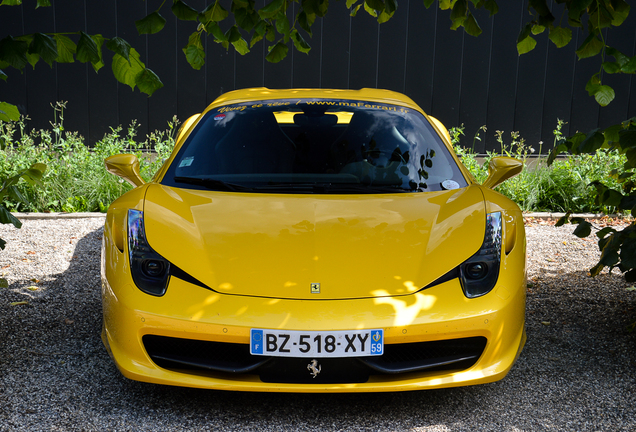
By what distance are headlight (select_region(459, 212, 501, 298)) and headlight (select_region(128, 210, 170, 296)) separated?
121cm

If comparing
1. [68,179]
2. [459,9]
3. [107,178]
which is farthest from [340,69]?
[459,9]

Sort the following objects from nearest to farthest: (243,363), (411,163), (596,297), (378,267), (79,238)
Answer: (243,363)
(378,267)
(411,163)
(596,297)
(79,238)

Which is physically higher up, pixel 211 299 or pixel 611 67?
pixel 611 67

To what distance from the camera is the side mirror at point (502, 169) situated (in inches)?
117

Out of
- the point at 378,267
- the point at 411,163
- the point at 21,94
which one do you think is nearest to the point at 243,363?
the point at 378,267

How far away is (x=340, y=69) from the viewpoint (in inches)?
307

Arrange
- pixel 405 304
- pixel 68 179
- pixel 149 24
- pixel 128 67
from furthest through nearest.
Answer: pixel 68 179 → pixel 149 24 → pixel 128 67 → pixel 405 304

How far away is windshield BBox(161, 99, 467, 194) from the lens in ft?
9.36

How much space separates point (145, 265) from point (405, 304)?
1.07m

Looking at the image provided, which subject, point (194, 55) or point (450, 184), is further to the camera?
point (450, 184)

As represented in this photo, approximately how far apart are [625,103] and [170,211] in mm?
7908

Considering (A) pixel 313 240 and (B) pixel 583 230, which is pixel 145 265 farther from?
(B) pixel 583 230

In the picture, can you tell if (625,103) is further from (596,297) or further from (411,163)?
(411,163)

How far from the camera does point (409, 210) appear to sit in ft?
8.32
